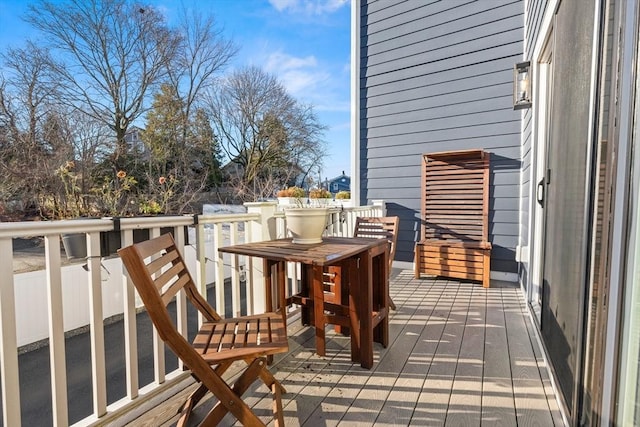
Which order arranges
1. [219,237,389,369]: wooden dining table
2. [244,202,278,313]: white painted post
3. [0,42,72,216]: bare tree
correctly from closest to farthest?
[219,237,389,369]: wooden dining table < [244,202,278,313]: white painted post < [0,42,72,216]: bare tree

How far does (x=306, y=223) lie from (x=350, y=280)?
0.46 meters

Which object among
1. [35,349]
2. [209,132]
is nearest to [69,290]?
[35,349]

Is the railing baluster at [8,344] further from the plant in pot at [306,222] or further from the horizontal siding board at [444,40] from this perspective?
the horizontal siding board at [444,40]

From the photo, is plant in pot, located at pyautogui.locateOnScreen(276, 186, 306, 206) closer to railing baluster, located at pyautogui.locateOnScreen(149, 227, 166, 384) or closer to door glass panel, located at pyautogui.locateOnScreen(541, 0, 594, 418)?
railing baluster, located at pyautogui.locateOnScreen(149, 227, 166, 384)

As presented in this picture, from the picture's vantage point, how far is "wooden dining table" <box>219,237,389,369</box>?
1843 millimetres

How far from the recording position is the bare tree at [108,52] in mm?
8625

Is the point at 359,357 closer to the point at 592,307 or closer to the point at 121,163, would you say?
the point at 592,307

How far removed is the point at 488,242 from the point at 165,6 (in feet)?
37.5

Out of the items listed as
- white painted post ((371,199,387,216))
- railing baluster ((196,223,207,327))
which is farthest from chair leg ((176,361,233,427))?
white painted post ((371,199,387,216))

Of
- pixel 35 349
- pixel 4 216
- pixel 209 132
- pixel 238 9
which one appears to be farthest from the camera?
pixel 209 132

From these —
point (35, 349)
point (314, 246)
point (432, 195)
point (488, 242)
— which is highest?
point (432, 195)

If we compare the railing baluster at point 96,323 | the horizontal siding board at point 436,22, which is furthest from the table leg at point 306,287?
the horizontal siding board at point 436,22

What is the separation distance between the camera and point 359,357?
2.07 meters

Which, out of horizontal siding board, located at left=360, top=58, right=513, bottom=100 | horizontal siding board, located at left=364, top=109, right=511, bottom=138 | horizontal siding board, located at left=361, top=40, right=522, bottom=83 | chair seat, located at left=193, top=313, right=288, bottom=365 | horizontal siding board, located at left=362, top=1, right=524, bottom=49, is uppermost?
horizontal siding board, located at left=362, top=1, right=524, bottom=49
